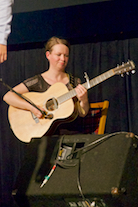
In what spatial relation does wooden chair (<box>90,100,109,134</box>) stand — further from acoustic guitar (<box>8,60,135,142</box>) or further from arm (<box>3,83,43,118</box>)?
arm (<box>3,83,43,118</box>)

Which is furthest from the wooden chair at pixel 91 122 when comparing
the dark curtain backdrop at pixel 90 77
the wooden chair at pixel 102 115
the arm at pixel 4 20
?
the arm at pixel 4 20

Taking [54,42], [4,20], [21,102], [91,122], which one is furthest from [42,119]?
[4,20]

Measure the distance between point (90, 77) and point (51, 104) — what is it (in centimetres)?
57

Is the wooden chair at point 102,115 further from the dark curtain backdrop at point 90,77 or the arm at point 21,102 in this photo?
the arm at point 21,102

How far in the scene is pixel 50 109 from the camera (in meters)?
2.28

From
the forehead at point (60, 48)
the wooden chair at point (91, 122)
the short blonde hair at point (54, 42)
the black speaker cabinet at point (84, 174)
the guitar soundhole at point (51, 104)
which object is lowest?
the black speaker cabinet at point (84, 174)

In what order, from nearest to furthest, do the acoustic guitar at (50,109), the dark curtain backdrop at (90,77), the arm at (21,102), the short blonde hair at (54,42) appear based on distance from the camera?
1. the acoustic guitar at (50,109)
2. the arm at (21,102)
3. the dark curtain backdrop at (90,77)
4. the short blonde hair at (54,42)

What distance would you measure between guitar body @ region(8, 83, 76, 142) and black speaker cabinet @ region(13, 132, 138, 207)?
0.73 metres

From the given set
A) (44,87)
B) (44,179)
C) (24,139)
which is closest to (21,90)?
(44,87)

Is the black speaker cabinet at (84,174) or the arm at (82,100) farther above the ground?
the arm at (82,100)

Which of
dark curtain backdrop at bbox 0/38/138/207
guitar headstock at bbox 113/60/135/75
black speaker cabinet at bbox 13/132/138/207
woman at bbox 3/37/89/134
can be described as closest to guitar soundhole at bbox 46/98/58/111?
woman at bbox 3/37/89/134

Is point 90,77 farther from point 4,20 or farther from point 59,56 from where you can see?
Result: point 4,20

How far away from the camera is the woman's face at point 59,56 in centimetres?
254

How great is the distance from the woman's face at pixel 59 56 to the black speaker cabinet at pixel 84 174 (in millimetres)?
1233
